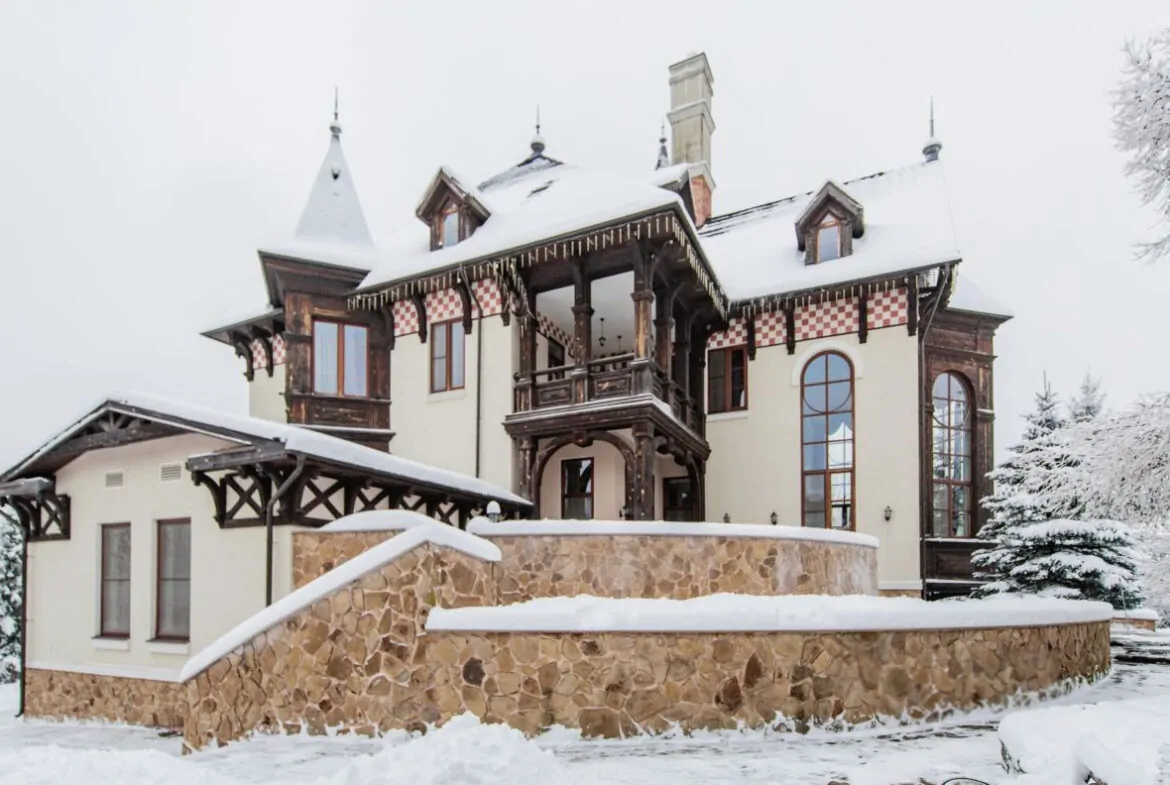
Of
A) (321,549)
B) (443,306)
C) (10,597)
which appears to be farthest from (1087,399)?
(10,597)

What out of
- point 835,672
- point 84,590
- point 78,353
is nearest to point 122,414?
point 84,590

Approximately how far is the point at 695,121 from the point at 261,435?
1491 centimetres

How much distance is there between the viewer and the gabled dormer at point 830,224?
1511cm

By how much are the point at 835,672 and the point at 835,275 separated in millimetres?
9033

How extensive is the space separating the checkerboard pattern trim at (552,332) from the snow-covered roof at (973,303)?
7145 mm

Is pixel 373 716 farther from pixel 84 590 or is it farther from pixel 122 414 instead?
pixel 84 590

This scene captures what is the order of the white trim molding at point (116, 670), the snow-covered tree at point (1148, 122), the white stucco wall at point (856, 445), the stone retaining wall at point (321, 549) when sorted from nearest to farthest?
1. the snow-covered tree at point (1148, 122)
2. the stone retaining wall at point (321, 549)
3. the white trim molding at point (116, 670)
4. the white stucco wall at point (856, 445)

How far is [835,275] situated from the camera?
14.6m

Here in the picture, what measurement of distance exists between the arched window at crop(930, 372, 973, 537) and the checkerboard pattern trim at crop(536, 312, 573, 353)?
689 cm

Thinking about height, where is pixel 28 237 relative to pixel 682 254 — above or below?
above

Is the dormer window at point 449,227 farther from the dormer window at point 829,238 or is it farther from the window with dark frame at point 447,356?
the dormer window at point 829,238

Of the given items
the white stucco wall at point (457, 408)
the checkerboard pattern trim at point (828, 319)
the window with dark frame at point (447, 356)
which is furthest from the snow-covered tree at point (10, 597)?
the checkerboard pattern trim at point (828, 319)

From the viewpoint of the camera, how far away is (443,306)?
15492 mm

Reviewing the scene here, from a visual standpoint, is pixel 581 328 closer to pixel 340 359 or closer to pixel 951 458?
pixel 340 359
